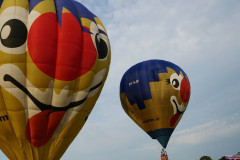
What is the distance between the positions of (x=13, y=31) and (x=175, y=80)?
1217cm

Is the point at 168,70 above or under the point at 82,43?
above

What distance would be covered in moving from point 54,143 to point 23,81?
2822mm

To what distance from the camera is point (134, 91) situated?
19.3m

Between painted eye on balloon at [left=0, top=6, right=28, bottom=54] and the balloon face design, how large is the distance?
33.8 ft

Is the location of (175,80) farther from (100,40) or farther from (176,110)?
(100,40)

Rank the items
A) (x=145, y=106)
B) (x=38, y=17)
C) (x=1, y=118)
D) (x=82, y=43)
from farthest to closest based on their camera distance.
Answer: (x=145, y=106) < (x=82, y=43) < (x=38, y=17) < (x=1, y=118)

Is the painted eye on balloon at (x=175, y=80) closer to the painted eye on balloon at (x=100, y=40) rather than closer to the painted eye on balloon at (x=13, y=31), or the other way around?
the painted eye on balloon at (x=100, y=40)

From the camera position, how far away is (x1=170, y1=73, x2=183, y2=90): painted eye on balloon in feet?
62.6

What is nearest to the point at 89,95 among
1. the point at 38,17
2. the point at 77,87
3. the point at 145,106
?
the point at 77,87

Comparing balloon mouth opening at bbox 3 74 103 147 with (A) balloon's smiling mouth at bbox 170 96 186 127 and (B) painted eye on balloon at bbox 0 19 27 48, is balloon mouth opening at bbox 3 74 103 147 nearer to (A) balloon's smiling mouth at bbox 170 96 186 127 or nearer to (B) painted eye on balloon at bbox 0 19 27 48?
(B) painted eye on balloon at bbox 0 19 27 48

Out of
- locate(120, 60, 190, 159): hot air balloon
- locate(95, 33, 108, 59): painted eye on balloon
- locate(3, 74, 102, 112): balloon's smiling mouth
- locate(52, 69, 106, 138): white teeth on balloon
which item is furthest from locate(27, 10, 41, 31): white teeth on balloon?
locate(120, 60, 190, 159): hot air balloon

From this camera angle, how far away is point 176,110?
19.1m

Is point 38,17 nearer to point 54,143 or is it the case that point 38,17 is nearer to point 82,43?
point 82,43

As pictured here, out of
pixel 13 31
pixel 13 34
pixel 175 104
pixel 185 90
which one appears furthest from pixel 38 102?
pixel 185 90
